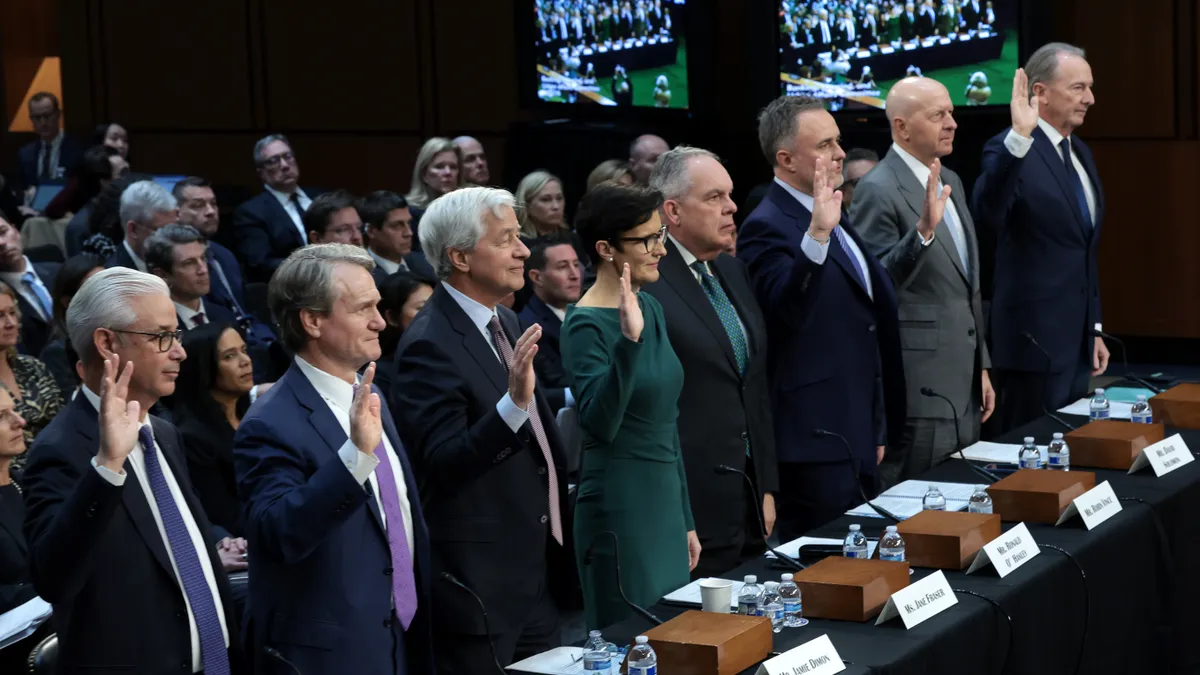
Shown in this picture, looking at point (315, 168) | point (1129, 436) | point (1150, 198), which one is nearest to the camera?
point (1129, 436)

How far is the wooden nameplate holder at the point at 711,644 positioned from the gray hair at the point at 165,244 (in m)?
3.45

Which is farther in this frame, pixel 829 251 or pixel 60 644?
pixel 829 251

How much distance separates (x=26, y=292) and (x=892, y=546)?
416 centimetres

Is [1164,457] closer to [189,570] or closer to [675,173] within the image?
[675,173]

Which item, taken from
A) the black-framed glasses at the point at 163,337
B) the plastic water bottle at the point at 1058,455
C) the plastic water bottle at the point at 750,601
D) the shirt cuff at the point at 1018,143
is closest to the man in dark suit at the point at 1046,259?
the shirt cuff at the point at 1018,143

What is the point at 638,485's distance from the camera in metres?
3.31

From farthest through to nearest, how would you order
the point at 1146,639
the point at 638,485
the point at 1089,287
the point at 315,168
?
the point at 315,168, the point at 1089,287, the point at 1146,639, the point at 638,485

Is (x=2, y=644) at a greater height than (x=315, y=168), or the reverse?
(x=315, y=168)

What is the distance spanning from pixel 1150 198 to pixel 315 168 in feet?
18.6

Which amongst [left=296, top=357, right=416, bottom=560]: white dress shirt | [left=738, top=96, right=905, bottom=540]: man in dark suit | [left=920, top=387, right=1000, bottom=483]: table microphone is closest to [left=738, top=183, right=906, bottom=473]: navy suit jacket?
[left=738, top=96, right=905, bottom=540]: man in dark suit

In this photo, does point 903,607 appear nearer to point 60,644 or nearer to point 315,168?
point 60,644

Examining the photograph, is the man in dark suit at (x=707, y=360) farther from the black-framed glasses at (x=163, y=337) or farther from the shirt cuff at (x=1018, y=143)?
the shirt cuff at (x=1018, y=143)

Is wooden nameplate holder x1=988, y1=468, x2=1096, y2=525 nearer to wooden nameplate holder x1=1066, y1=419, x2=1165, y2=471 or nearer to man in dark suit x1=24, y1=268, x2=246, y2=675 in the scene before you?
wooden nameplate holder x1=1066, y1=419, x2=1165, y2=471

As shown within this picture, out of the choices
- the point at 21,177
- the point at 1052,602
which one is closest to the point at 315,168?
the point at 21,177
